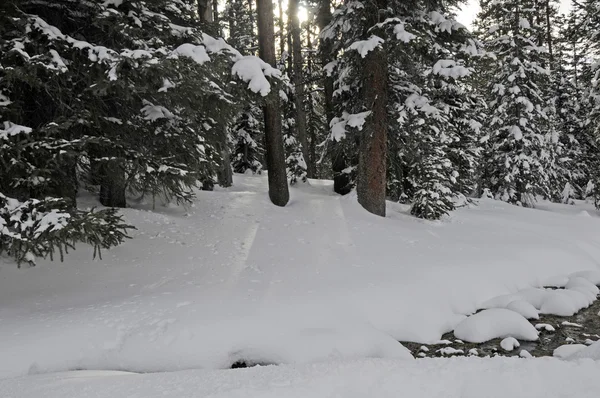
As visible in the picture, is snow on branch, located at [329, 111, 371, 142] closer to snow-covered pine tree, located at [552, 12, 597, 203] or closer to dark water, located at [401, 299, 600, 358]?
dark water, located at [401, 299, 600, 358]

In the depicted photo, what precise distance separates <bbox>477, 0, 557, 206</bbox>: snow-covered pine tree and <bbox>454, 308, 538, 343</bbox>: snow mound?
14533 millimetres

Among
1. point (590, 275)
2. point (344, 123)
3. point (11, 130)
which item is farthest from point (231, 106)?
point (590, 275)

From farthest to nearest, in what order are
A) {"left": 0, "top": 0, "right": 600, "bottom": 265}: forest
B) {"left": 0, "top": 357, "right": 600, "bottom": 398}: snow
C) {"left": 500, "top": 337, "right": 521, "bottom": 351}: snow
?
1. {"left": 500, "top": 337, "right": 521, "bottom": 351}: snow
2. {"left": 0, "top": 0, "right": 600, "bottom": 265}: forest
3. {"left": 0, "top": 357, "right": 600, "bottom": 398}: snow

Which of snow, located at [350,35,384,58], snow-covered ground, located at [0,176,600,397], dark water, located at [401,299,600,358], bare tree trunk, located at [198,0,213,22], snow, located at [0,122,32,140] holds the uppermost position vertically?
bare tree trunk, located at [198,0,213,22]

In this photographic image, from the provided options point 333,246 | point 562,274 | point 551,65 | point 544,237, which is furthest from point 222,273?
point 551,65

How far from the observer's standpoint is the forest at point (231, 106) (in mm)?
4934

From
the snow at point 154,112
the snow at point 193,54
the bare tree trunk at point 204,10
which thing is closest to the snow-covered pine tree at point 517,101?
the bare tree trunk at point 204,10

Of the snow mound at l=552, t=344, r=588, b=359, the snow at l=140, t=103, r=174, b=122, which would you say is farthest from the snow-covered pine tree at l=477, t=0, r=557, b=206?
the snow at l=140, t=103, r=174, b=122

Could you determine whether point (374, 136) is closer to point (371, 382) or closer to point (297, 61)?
point (297, 61)

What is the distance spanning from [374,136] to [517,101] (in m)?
11.9

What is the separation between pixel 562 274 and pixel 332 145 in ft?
20.5

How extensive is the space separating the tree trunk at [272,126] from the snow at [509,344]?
20.3 feet

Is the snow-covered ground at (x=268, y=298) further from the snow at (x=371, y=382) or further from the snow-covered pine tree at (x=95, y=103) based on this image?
the snow-covered pine tree at (x=95, y=103)

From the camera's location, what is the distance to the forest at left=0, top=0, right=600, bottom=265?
4.93 m
